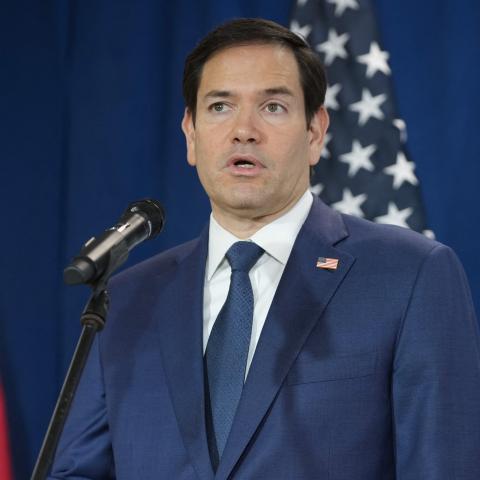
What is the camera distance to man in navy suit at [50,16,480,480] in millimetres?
1701

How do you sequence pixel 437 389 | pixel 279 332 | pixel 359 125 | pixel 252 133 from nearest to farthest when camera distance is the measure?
pixel 437 389, pixel 279 332, pixel 252 133, pixel 359 125

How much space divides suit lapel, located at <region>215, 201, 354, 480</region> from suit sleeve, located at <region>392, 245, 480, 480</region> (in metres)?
0.18

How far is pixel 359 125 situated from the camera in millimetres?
2961

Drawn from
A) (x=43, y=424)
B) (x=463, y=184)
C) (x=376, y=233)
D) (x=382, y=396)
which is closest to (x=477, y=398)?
(x=382, y=396)

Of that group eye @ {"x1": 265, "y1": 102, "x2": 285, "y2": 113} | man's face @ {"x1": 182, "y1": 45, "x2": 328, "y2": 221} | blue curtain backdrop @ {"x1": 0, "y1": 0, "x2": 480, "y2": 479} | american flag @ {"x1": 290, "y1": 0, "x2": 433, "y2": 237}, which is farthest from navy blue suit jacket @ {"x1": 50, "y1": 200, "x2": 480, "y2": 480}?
blue curtain backdrop @ {"x1": 0, "y1": 0, "x2": 480, "y2": 479}

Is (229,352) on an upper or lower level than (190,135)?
lower

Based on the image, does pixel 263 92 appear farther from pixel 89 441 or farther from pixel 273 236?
pixel 89 441

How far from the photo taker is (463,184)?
2.86 meters

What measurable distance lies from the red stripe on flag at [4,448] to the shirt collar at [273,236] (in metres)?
1.24

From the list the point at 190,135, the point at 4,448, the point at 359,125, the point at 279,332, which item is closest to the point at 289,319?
the point at 279,332

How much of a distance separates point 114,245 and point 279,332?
0.53 metres

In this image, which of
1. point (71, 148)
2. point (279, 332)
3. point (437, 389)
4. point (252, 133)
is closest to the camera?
point (437, 389)

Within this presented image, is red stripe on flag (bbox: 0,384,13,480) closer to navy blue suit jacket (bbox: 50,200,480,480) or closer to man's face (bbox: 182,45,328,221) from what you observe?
navy blue suit jacket (bbox: 50,200,480,480)

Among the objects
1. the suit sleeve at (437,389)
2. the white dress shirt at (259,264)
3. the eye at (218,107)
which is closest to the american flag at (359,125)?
the white dress shirt at (259,264)
